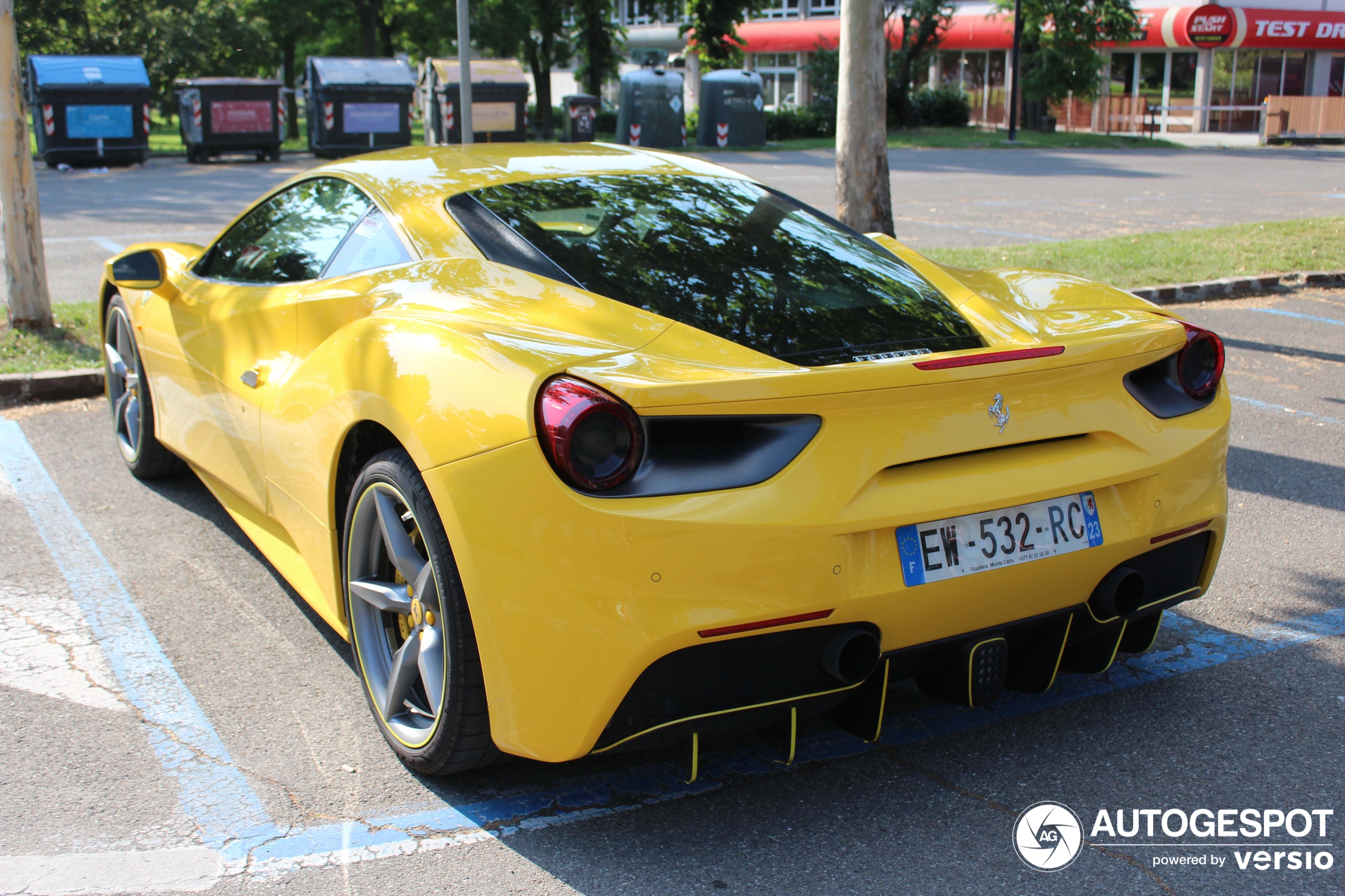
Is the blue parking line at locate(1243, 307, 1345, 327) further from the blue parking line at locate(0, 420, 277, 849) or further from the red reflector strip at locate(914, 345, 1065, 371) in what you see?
the blue parking line at locate(0, 420, 277, 849)

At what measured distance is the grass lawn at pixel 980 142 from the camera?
93.7ft

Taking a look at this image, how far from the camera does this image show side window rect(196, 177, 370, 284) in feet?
11.5

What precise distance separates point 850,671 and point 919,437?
50 cm

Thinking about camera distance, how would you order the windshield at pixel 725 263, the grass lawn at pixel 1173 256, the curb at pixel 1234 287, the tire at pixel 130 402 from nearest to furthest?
the windshield at pixel 725 263 → the tire at pixel 130 402 → the curb at pixel 1234 287 → the grass lawn at pixel 1173 256

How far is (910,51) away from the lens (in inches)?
1400

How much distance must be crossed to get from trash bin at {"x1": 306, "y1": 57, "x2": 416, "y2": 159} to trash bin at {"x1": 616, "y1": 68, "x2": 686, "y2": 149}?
5.07m

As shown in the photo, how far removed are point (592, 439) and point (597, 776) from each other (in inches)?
38.7

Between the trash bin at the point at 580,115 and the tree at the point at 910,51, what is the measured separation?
438 inches

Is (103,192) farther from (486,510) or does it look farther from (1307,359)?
(486,510)

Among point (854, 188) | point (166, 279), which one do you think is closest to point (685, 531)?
point (166, 279)

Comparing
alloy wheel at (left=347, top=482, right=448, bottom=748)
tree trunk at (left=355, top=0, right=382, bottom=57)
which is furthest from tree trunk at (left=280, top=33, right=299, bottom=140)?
alloy wheel at (left=347, top=482, right=448, bottom=748)

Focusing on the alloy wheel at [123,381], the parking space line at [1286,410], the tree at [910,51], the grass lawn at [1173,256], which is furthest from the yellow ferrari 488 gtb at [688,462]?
the tree at [910,51]

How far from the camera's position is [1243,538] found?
14.2 feet

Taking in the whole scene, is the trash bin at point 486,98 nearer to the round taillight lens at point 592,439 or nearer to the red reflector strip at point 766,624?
the round taillight lens at point 592,439
